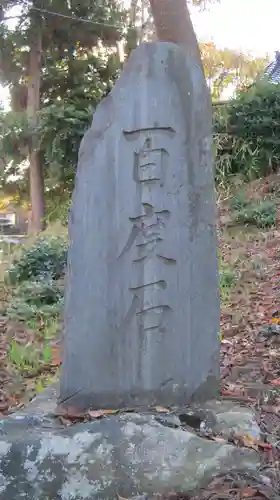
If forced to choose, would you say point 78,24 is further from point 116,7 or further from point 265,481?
point 265,481

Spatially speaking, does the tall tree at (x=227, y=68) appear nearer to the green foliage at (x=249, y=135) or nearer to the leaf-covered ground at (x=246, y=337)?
the green foliage at (x=249, y=135)

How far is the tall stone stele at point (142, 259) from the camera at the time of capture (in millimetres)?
2600

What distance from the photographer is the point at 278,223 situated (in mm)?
8039

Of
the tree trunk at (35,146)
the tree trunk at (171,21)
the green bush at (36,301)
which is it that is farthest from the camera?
the tree trunk at (35,146)

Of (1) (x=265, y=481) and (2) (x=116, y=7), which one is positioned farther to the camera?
(2) (x=116, y=7)

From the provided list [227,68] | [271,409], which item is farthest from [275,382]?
[227,68]

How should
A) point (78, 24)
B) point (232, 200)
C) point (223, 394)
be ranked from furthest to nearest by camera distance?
point (78, 24) → point (232, 200) → point (223, 394)

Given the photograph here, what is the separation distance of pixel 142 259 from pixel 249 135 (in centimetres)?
803

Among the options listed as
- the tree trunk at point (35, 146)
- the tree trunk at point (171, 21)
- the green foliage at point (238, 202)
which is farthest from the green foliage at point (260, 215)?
the tree trunk at point (35, 146)

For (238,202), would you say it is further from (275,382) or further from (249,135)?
(275,382)

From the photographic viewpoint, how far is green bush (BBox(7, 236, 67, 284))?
676 centimetres

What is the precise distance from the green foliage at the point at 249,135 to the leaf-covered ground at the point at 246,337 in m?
0.68

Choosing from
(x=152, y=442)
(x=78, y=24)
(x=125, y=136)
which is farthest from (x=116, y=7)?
(x=152, y=442)

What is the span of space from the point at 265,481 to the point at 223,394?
0.74m
